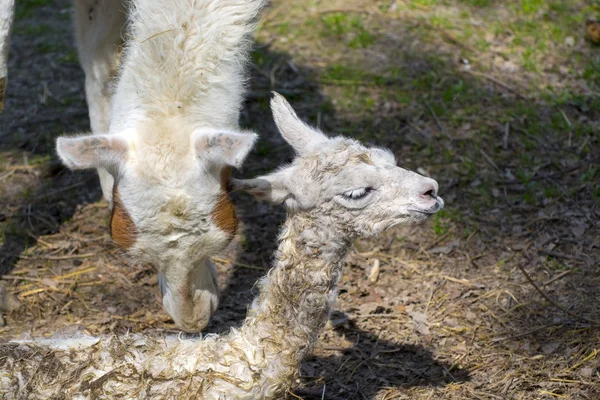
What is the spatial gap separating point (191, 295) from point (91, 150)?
0.97m

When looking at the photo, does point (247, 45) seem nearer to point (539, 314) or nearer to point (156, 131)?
point (156, 131)

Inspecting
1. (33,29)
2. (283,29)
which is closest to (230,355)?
(283,29)

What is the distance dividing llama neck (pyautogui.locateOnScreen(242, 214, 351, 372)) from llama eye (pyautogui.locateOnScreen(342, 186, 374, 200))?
0.61 feet

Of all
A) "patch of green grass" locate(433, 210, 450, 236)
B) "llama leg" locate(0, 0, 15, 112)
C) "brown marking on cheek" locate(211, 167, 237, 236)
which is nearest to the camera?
"brown marking on cheek" locate(211, 167, 237, 236)

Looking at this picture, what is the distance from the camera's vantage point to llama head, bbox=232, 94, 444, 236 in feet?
12.5

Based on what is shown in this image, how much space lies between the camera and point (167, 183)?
4.04 m

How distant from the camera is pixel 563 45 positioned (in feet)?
27.5

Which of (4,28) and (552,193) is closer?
(4,28)

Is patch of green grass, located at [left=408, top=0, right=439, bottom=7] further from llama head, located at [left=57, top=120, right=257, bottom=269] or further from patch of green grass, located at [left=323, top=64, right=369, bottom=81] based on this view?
llama head, located at [left=57, top=120, right=257, bottom=269]

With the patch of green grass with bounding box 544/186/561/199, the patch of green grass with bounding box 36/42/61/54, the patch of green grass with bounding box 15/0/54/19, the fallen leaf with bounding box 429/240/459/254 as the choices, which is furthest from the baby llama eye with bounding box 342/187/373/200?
the patch of green grass with bounding box 15/0/54/19

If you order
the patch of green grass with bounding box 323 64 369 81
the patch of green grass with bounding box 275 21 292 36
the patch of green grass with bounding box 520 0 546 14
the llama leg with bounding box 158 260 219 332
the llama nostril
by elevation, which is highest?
the llama nostril

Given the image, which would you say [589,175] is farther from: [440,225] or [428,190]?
[428,190]

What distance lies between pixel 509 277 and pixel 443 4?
424 centimetres

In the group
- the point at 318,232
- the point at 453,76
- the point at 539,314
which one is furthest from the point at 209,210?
the point at 453,76
